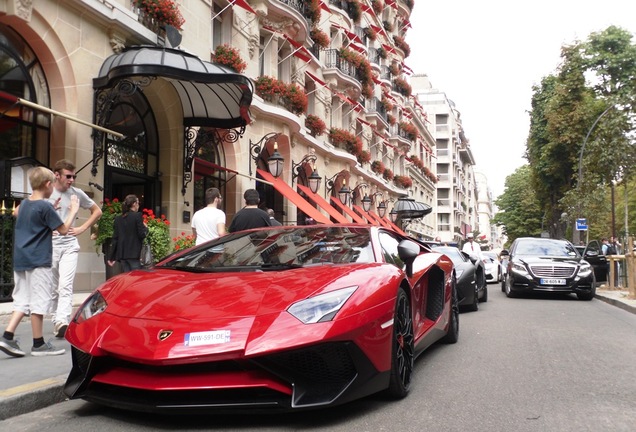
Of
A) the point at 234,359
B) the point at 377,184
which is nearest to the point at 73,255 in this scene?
the point at 234,359

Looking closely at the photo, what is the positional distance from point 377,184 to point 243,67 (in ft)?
63.3

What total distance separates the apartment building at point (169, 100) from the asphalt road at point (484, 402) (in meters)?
5.60

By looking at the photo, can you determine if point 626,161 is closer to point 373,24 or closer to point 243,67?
point 243,67

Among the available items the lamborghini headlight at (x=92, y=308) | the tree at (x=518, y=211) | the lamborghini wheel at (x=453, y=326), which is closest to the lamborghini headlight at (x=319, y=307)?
the lamborghini headlight at (x=92, y=308)

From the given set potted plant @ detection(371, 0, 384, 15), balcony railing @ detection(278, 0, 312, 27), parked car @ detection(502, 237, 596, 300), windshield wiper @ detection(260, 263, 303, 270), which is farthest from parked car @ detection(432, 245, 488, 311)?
potted plant @ detection(371, 0, 384, 15)

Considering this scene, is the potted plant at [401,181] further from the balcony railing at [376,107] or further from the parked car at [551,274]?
the parked car at [551,274]

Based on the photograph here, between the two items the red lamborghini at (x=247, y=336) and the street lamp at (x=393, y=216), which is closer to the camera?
the red lamborghini at (x=247, y=336)

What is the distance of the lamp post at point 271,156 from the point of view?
677 inches

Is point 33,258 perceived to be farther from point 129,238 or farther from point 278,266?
point 129,238

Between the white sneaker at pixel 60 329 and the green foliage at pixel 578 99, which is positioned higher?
the green foliage at pixel 578 99

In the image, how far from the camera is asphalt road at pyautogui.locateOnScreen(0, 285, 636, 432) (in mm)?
3484

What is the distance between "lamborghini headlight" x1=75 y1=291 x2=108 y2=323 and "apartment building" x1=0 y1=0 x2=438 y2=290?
498cm

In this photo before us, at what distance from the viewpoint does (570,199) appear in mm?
28562

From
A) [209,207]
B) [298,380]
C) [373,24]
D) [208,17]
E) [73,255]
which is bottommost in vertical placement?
[298,380]
